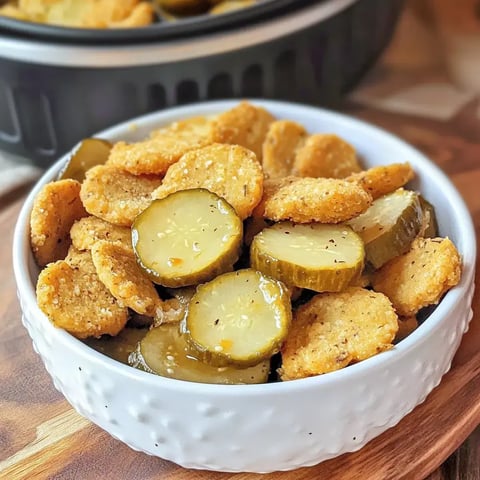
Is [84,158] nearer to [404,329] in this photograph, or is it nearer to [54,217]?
[54,217]

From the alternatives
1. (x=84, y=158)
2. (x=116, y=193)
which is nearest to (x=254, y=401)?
(x=116, y=193)

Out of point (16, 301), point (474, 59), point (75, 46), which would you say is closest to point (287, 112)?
point (75, 46)

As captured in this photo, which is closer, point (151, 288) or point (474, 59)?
point (151, 288)

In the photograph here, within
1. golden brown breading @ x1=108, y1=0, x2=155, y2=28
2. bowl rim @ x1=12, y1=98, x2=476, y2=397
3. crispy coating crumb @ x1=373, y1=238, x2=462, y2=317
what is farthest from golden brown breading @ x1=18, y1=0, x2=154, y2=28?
crispy coating crumb @ x1=373, y1=238, x2=462, y2=317

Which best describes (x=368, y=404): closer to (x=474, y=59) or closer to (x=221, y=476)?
(x=221, y=476)

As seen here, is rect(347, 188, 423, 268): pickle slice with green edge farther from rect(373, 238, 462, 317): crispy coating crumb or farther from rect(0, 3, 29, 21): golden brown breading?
rect(0, 3, 29, 21): golden brown breading

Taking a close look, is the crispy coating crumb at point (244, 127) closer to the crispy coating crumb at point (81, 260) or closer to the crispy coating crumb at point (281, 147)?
the crispy coating crumb at point (281, 147)
